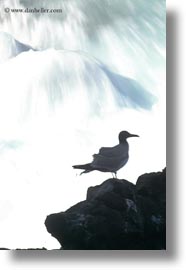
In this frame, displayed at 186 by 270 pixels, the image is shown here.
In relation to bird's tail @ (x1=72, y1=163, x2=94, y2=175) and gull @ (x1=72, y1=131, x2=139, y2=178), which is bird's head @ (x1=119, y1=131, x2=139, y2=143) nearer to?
gull @ (x1=72, y1=131, x2=139, y2=178)

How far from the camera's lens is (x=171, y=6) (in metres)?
1.27

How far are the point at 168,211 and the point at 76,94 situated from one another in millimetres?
378

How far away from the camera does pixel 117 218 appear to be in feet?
4.00

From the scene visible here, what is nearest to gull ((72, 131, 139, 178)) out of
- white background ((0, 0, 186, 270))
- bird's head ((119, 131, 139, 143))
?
bird's head ((119, 131, 139, 143))

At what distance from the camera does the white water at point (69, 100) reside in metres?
1.22

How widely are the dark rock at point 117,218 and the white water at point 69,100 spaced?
0.02m

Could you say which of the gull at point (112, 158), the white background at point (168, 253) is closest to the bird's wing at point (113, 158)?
the gull at point (112, 158)

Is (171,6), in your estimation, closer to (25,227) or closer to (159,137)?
(159,137)

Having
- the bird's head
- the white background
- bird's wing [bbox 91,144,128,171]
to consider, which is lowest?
the white background

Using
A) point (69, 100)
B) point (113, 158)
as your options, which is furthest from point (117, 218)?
point (69, 100)

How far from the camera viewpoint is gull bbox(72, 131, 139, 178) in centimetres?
123

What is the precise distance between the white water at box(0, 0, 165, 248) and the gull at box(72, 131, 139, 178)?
0.01 metres

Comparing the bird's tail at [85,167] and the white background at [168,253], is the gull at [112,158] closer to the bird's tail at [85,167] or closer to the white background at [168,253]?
the bird's tail at [85,167]

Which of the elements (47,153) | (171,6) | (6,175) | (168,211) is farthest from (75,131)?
(171,6)
